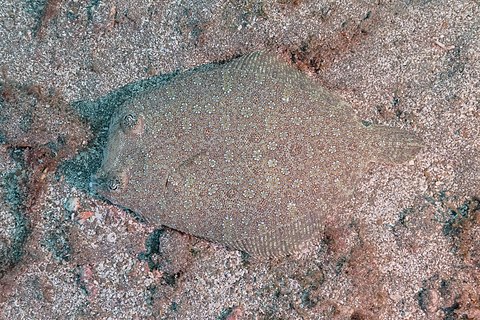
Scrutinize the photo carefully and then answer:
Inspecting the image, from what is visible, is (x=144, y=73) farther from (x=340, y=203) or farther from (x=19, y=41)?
→ (x=340, y=203)

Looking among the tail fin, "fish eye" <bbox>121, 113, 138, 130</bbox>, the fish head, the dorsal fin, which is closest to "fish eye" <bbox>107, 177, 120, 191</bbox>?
the fish head

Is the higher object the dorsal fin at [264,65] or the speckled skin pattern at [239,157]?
the dorsal fin at [264,65]

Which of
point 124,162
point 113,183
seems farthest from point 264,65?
point 113,183

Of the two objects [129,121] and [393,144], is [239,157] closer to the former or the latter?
[129,121]

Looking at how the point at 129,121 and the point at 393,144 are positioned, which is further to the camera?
the point at 393,144

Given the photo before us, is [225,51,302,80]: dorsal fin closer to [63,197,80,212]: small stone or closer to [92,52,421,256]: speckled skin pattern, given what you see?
[92,52,421,256]: speckled skin pattern

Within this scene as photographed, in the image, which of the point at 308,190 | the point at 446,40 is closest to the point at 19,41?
the point at 308,190

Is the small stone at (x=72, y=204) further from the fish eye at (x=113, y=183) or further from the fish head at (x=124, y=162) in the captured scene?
the fish eye at (x=113, y=183)

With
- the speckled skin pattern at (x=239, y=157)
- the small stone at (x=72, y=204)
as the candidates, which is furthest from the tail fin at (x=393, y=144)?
the small stone at (x=72, y=204)
